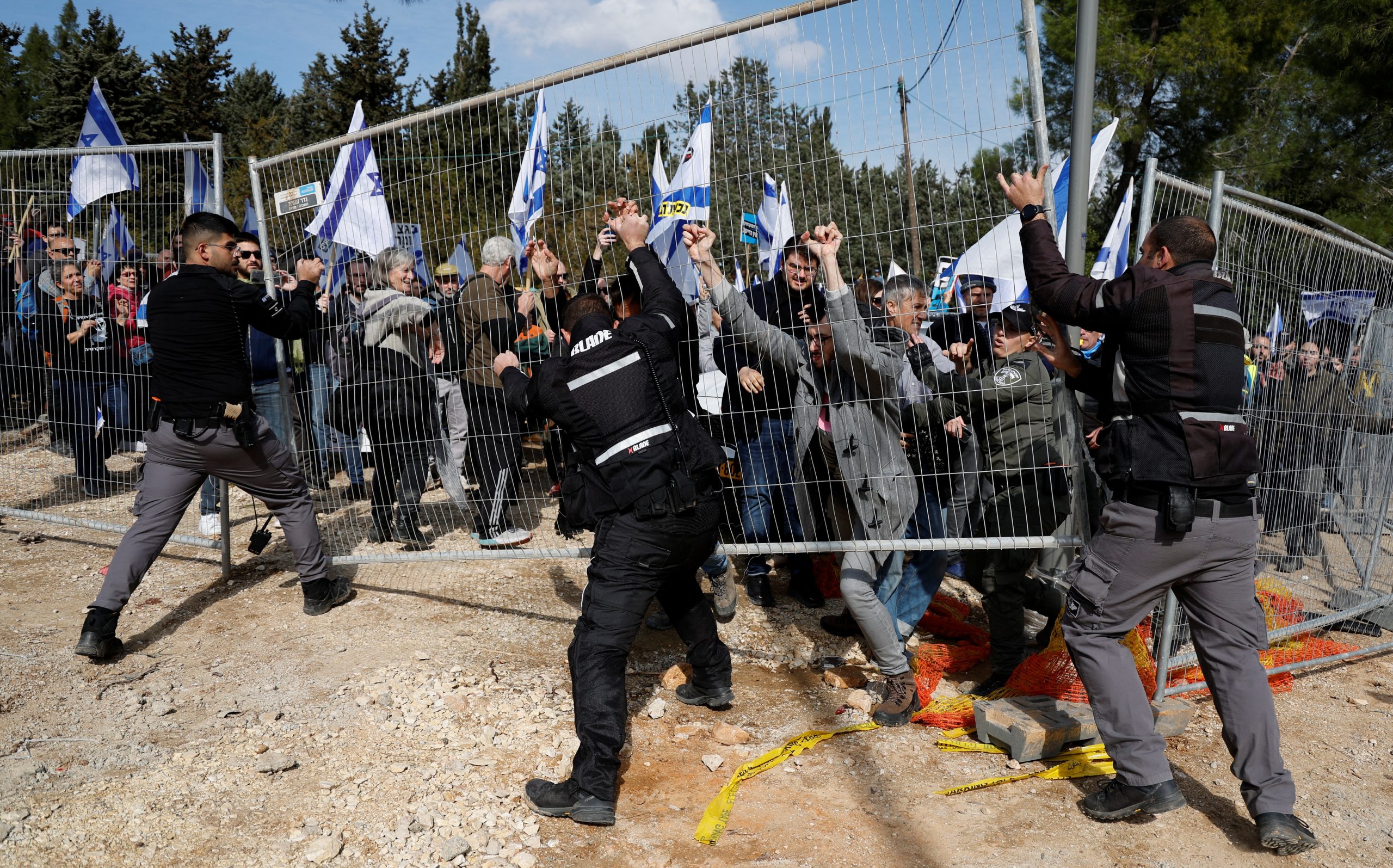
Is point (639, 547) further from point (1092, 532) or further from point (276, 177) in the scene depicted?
point (276, 177)

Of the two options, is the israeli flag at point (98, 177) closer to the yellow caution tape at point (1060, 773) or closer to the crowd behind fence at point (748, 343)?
the crowd behind fence at point (748, 343)

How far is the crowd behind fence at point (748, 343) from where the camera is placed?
4062 millimetres

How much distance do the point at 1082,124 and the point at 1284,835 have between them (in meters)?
2.66

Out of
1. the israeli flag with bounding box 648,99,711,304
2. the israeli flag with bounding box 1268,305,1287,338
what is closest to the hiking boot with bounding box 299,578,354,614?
the israeli flag with bounding box 648,99,711,304

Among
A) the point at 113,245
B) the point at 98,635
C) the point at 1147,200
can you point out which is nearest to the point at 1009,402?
the point at 1147,200

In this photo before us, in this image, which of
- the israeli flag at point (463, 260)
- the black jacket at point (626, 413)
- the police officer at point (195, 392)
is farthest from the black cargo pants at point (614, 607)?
the police officer at point (195, 392)

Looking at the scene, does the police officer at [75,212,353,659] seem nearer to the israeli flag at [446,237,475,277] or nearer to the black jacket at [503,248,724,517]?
the israeli flag at [446,237,475,277]

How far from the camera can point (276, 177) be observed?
5.56 metres

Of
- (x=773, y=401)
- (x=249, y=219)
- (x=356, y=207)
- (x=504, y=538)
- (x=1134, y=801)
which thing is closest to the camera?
(x=1134, y=801)

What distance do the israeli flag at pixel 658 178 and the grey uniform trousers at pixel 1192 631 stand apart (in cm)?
251

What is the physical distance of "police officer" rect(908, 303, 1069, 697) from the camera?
163 inches

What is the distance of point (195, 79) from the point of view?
113 ft

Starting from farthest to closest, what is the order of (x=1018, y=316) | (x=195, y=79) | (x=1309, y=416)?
1. (x=195, y=79)
2. (x=1309, y=416)
3. (x=1018, y=316)

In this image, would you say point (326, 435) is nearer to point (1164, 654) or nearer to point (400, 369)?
point (400, 369)
